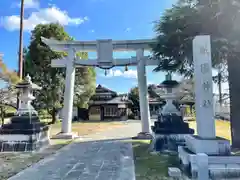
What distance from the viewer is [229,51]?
19.4 feet

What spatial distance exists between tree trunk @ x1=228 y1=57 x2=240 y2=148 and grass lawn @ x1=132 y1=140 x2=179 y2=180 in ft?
6.94

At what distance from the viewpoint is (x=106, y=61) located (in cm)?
1136

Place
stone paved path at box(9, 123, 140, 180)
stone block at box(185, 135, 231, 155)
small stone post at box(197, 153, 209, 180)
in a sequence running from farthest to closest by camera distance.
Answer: stone paved path at box(9, 123, 140, 180)
stone block at box(185, 135, 231, 155)
small stone post at box(197, 153, 209, 180)

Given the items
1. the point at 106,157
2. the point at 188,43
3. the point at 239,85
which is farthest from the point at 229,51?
the point at 106,157

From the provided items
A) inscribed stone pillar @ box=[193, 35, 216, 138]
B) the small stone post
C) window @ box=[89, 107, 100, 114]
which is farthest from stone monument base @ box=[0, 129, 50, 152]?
window @ box=[89, 107, 100, 114]

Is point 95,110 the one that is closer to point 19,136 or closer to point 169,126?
point 19,136

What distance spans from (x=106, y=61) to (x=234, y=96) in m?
6.42

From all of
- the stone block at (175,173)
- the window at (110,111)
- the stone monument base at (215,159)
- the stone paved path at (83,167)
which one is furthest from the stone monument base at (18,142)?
the window at (110,111)

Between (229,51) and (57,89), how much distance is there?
16093 mm

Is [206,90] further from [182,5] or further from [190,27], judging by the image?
[182,5]

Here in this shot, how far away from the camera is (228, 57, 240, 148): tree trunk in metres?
6.88

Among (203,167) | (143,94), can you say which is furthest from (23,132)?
(203,167)

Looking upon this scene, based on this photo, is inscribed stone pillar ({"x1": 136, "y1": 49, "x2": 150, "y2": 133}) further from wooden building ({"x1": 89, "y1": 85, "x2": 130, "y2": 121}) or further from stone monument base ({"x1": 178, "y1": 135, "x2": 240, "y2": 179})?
wooden building ({"x1": 89, "y1": 85, "x2": 130, "y2": 121})

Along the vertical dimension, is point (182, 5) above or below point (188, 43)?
above
